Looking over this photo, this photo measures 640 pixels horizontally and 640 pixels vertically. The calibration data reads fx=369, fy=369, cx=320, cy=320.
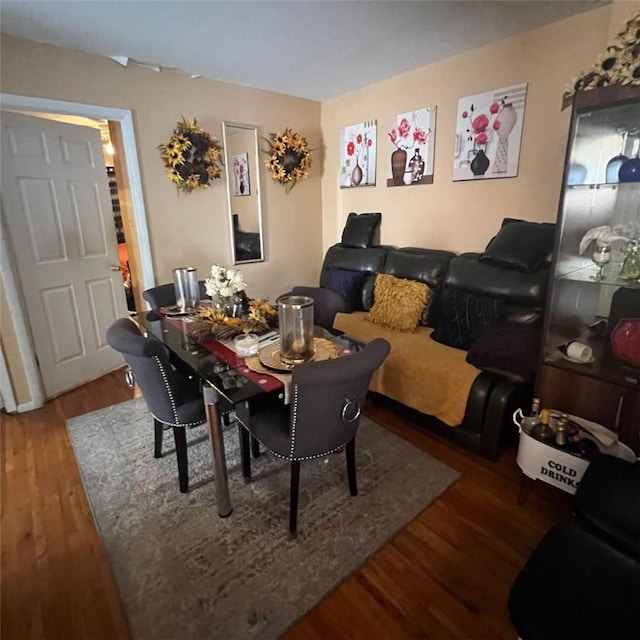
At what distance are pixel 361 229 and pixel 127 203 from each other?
2207 millimetres

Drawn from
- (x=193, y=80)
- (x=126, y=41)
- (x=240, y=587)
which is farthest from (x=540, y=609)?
(x=193, y=80)

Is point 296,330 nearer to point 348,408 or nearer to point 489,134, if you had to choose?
point 348,408

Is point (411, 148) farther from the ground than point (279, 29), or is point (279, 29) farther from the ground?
point (279, 29)

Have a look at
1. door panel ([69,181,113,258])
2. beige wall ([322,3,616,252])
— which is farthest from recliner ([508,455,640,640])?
door panel ([69,181,113,258])

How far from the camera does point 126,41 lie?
246 centimetres

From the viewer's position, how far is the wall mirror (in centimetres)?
346

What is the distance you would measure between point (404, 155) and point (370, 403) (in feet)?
7.19

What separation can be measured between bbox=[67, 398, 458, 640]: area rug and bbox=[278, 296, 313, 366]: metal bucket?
2.52ft

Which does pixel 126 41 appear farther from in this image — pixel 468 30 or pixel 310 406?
pixel 310 406

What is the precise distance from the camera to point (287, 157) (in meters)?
3.72

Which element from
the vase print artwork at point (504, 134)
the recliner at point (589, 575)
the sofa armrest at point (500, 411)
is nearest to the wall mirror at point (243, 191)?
the vase print artwork at point (504, 134)

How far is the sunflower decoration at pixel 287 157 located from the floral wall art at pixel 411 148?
0.91 metres

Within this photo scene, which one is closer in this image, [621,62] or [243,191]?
[621,62]

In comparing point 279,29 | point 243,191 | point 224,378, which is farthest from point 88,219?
point 224,378
